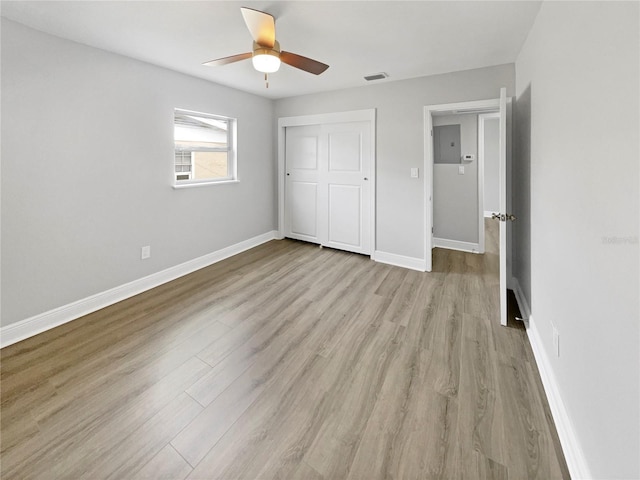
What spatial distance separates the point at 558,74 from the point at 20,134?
3.69 metres

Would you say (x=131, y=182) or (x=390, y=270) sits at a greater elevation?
(x=131, y=182)

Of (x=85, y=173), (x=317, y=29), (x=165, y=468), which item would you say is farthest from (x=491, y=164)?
(x=165, y=468)

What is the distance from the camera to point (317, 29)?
2459mm

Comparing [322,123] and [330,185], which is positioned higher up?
[322,123]

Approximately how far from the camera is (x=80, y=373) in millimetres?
2055

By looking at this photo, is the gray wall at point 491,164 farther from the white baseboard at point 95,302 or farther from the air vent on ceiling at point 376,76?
the white baseboard at point 95,302

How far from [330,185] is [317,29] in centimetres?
254

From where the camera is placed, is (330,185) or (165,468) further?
(330,185)

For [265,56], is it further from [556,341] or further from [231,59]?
[556,341]

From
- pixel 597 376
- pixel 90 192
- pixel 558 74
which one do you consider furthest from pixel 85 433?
pixel 558 74

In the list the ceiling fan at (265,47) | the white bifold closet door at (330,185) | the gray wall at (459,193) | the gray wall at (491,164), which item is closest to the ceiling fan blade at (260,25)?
the ceiling fan at (265,47)

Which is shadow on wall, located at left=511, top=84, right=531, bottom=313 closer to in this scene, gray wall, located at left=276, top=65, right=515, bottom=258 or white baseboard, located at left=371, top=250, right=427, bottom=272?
gray wall, located at left=276, top=65, right=515, bottom=258

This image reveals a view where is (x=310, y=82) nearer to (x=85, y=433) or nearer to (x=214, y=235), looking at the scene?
(x=214, y=235)

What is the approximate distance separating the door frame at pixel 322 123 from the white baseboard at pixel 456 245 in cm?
141
